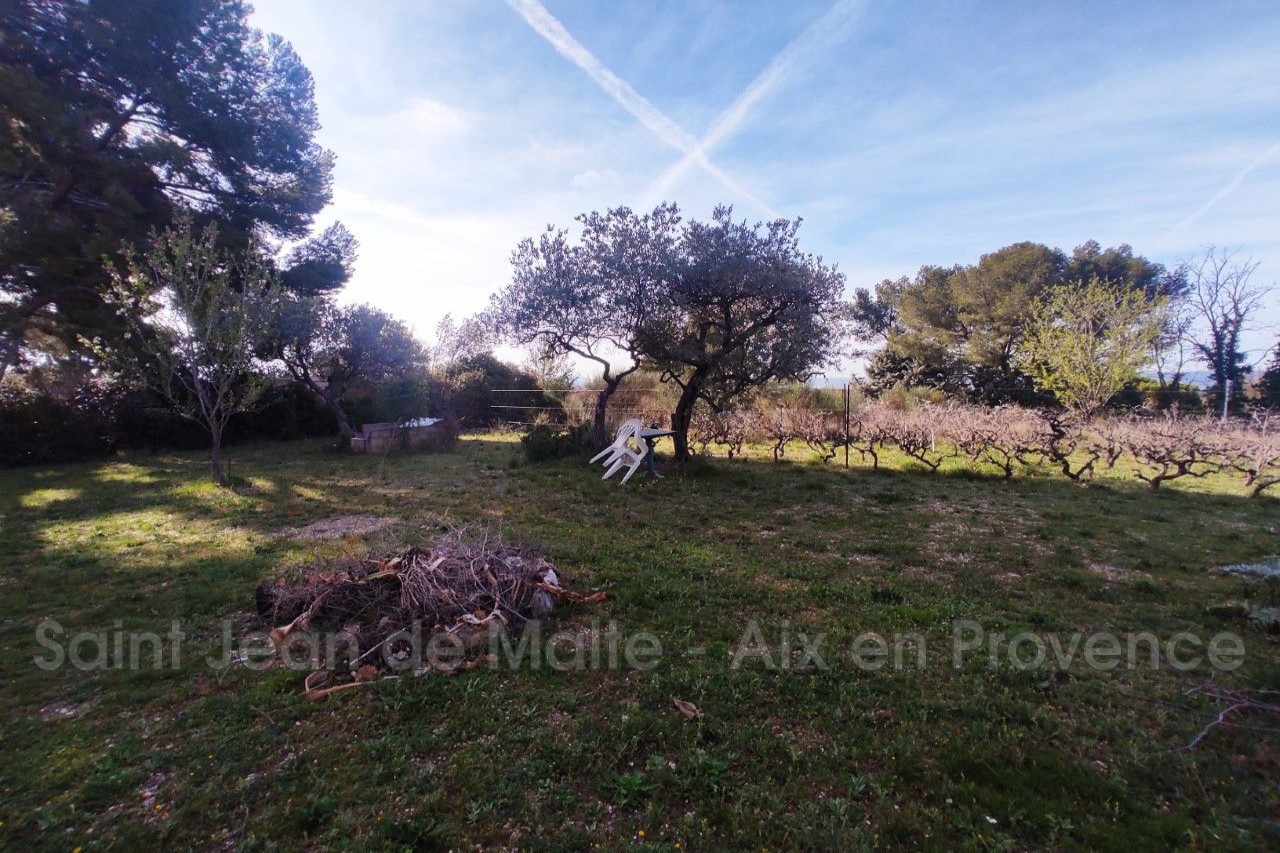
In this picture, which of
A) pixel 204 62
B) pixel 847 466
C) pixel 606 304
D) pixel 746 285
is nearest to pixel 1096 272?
pixel 847 466

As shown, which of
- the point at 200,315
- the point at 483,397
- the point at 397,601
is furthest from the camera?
the point at 483,397

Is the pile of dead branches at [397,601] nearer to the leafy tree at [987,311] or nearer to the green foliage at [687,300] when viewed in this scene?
the green foliage at [687,300]

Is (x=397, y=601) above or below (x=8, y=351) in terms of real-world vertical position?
below

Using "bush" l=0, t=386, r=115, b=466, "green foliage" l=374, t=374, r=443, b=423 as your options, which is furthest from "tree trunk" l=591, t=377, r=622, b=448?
"bush" l=0, t=386, r=115, b=466

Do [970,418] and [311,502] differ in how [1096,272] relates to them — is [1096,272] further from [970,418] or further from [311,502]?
[311,502]

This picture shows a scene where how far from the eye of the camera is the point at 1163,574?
426 cm

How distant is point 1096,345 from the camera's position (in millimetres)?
12727

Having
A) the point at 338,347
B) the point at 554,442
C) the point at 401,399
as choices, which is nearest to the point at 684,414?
the point at 554,442

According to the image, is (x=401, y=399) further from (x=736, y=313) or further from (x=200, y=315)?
(x=736, y=313)

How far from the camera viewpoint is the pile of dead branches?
10.1 feet

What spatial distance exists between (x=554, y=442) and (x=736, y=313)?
176 inches

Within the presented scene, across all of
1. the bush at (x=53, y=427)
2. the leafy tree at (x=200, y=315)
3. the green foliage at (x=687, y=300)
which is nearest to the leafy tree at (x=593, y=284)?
the green foliage at (x=687, y=300)

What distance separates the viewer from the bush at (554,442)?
1046 centimetres

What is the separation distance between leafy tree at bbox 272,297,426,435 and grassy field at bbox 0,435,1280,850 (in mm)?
7607
